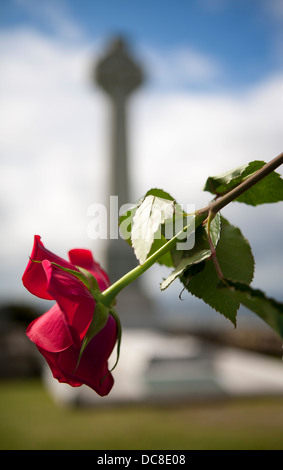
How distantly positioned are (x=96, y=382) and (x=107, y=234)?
2.5 inches

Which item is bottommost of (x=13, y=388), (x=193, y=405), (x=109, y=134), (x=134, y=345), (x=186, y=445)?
(x=186, y=445)

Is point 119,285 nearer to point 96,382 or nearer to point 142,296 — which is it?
point 96,382

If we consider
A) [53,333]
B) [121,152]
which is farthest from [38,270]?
[121,152]

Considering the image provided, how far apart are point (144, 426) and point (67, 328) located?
3180 millimetres

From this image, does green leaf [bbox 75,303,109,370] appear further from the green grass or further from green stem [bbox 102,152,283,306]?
the green grass

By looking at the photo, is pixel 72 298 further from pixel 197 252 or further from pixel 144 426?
pixel 144 426

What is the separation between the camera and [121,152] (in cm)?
623

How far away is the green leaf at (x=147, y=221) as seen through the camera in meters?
0.16

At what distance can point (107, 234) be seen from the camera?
0.21 m

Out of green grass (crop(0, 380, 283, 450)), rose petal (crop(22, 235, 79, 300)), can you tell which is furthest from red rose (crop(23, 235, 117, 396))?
green grass (crop(0, 380, 283, 450))

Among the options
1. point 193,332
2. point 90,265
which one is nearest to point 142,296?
point 193,332

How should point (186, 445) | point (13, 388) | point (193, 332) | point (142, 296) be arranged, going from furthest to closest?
point (193, 332) → point (142, 296) → point (13, 388) → point (186, 445)

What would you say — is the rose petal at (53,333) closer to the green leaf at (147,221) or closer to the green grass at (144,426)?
the green leaf at (147,221)

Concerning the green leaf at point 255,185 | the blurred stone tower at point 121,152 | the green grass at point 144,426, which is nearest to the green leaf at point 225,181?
the green leaf at point 255,185
